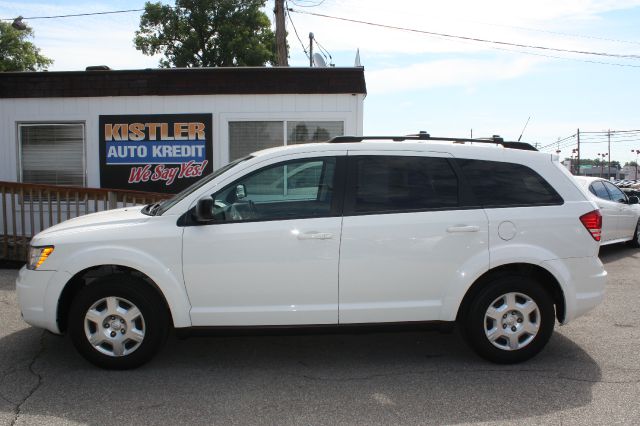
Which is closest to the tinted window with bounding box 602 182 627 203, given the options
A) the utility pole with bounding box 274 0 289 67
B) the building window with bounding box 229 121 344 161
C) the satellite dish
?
the building window with bounding box 229 121 344 161

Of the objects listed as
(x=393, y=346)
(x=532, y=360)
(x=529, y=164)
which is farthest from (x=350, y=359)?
(x=529, y=164)

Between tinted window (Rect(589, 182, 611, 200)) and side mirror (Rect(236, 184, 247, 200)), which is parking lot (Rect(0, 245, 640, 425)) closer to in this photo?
side mirror (Rect(236, 184, 247, 200))

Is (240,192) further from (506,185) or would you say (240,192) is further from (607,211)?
(607,211)

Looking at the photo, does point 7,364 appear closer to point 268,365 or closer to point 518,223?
point 268,365

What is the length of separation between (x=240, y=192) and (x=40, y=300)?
1764mm

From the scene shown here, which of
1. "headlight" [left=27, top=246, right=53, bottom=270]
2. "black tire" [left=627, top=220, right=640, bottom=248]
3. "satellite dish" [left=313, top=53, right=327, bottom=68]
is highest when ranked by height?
"satellite dish" [left=313, top=53, right=327, bottom=68]

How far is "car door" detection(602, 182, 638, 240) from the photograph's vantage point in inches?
428

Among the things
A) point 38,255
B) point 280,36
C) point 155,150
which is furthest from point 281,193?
point 280,36

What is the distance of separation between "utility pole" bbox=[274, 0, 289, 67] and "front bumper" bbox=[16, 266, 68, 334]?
12728mm

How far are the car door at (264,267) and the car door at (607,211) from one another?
7571 mm

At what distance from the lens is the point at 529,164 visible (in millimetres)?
4949

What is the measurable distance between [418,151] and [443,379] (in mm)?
1829

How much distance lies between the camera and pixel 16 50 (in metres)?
46.0

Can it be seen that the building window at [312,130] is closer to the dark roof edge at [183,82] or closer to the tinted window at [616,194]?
the dark roof edge at [183,82]
